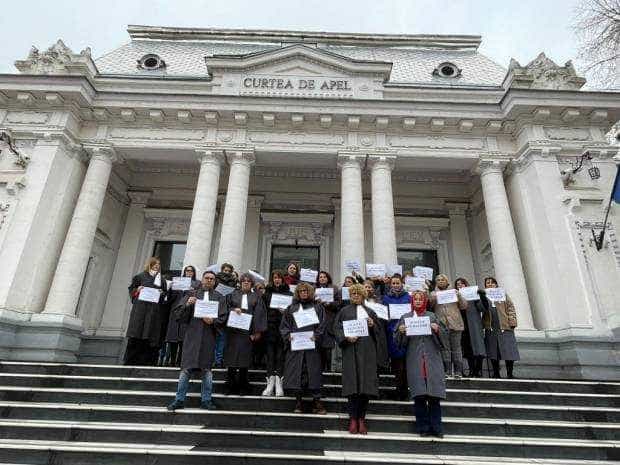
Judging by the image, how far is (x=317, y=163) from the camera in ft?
42.8

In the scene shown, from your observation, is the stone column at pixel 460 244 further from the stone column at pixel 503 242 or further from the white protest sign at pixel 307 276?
the white protest sign at pixel 307 276

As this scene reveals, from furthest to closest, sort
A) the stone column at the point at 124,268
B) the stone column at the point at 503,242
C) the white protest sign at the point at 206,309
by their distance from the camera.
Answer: the stone column at the point at 124,268 < the stone column at the point at 503,242 < the white protest sign at the point at 206,309

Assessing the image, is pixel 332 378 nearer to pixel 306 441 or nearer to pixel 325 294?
pixel 325 294

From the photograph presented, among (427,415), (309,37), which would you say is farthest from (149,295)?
(309,37)

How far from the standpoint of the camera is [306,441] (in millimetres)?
4914

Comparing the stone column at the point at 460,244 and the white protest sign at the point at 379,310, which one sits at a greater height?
the stone column at the point at 460,244

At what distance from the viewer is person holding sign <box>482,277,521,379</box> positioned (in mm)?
Result: 7621

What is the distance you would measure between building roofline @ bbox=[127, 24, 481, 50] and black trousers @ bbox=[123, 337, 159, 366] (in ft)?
49.7

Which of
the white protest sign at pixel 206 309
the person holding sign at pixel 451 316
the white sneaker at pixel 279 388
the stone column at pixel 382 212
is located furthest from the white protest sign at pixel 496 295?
the white protest sign at pixel 206 309

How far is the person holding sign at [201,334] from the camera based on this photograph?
5.65m

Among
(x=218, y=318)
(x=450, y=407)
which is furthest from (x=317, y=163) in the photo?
(x=450, y=407)

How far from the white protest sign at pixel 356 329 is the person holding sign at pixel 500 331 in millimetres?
3783

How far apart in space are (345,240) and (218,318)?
5.85 meters

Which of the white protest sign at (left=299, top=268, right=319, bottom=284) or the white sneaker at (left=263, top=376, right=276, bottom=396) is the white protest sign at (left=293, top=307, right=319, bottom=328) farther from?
the white protest sign at (left=299, top=268, right=319, bottom=284)
